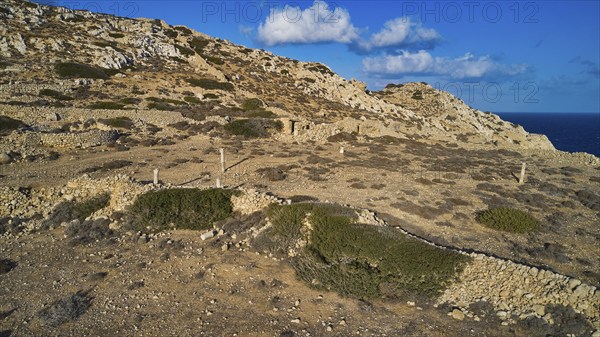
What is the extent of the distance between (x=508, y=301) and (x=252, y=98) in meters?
40.0

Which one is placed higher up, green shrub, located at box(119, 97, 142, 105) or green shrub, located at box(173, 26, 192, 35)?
green shrub, located at box(173, 26, 192, 35)

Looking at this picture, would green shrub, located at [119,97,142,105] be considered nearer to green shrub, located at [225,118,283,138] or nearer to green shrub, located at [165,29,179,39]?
green shrub, located at [225,118,283,138]

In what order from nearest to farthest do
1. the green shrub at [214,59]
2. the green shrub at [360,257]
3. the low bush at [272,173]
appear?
the green shrub at [360,257] → the low bush at [272,173] → the green shrub at [214,59]

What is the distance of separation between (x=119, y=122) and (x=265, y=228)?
21810 mm

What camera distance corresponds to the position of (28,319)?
423 inches

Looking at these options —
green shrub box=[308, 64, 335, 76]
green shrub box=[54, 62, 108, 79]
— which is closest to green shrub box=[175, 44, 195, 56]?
green shrub box=[54, 62, 108, 79]

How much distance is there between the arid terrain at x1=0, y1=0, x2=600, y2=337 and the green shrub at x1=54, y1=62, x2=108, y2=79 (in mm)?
1345

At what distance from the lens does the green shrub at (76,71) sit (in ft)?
132

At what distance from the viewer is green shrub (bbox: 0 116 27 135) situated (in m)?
25.1

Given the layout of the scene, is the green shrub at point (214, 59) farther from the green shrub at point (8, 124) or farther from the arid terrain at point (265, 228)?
the green shrub at point (8, 124)

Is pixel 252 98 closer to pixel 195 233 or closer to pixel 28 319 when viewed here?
pixel 195 233

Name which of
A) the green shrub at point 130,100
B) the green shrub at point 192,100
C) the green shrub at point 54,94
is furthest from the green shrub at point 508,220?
the green shrub at point 54,94

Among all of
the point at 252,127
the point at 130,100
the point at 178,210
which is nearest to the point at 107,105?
the point at 130,100

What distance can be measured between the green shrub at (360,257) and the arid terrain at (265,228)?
0.07 meters
